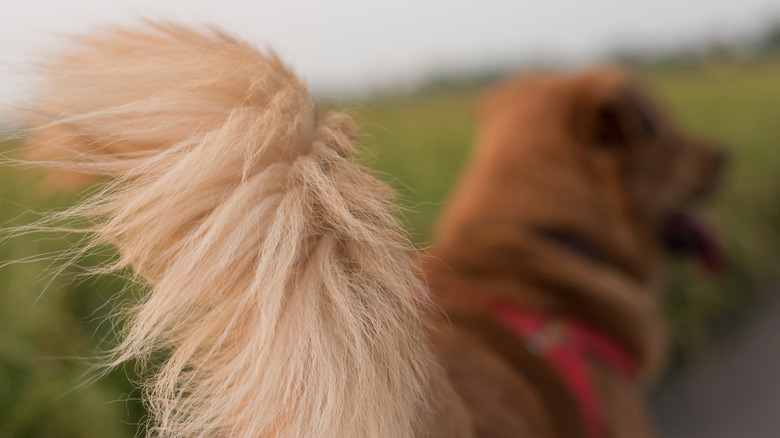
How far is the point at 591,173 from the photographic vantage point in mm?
2555

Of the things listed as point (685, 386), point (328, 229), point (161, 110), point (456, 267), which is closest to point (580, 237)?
point (456, 267)

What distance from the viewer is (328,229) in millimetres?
1000

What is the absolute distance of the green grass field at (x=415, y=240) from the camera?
81.7 inches

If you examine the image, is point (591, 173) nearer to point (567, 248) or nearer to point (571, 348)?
point (567, 248)

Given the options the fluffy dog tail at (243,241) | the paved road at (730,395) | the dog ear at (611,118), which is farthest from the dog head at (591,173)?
Answer: the fluffy dog tail at (243,241)

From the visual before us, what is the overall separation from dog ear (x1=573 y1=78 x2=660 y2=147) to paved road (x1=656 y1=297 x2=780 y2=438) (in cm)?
187

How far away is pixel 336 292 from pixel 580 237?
1746 mm

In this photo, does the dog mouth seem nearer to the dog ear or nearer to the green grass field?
the dog ear

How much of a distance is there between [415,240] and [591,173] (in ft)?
4.82

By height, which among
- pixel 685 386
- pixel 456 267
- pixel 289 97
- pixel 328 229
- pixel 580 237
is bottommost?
pixel 685 386

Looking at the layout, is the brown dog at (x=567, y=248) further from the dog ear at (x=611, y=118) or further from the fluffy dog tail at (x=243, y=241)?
the fluffy dog tail at (x=243, y=241)

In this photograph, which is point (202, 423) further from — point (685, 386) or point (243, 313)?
point (685, 386)

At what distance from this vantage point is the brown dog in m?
1.87

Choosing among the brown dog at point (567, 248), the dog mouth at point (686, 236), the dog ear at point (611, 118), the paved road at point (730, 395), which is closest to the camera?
the brown dog at point (567, 248)
